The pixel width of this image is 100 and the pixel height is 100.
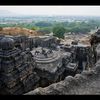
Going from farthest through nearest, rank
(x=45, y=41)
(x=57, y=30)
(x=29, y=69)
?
1. (x=57, y=30)
2. (x=45, y=41)
3. (x=29, y=69)

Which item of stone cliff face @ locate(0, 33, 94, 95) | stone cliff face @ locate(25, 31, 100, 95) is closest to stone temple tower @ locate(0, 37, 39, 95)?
stone cliff face @ locate(0, 33, 94, 95)

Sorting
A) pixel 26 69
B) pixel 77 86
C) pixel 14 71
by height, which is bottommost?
pixel 26 69

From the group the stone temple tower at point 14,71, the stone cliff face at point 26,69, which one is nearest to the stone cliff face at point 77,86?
the stone cliff face at point 26,69

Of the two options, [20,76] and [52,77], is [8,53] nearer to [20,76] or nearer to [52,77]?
[20,76]

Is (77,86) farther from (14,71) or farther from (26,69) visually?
(26,69)

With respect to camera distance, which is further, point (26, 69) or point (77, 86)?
point (26, 69)

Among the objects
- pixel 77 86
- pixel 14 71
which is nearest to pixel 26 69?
pixel 14 71

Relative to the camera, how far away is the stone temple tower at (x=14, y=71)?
9.86 m

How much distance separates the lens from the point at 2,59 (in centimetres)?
1059

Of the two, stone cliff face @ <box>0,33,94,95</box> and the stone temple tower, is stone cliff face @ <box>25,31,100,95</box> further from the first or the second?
the stone temple tower

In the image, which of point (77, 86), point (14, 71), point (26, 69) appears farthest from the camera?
point (26, 69)

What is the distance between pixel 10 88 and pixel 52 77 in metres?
3.63

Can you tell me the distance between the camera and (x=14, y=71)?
10469 millimetres
